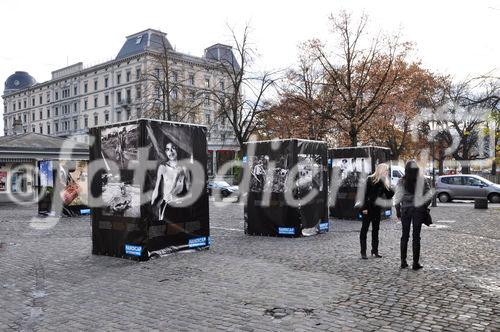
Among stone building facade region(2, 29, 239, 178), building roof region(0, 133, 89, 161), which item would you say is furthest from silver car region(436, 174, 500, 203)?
stone building facade region(2, 29, 239, 178)

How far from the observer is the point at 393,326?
523cm

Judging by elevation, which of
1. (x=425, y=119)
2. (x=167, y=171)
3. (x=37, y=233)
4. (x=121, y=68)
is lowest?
(x=37, y=233)

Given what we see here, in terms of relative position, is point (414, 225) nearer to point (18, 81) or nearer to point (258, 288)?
point (258, 288)

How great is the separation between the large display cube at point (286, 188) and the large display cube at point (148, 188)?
269 cm

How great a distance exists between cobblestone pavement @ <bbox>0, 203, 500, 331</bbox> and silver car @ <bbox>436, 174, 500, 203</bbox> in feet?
52.9

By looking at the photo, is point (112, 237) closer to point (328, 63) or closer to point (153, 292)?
point (153, 292)

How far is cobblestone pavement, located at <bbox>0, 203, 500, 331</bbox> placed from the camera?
5.53m

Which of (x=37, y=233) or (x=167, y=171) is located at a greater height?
(x=167, y=171)

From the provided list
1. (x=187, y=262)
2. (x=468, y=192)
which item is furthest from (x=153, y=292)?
(x=468, y=192)

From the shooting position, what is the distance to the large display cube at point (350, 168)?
1734 cm

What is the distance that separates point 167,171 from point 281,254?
290 centimetres

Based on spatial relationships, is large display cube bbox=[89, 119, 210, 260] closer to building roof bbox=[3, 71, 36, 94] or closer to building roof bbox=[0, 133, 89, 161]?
building roof bbox=[0, 133, 89, 161]

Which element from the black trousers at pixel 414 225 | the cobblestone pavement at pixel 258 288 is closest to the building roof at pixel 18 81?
the cobblestone pavement at pixel 258 288

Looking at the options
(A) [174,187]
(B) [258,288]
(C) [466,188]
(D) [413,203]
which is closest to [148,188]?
(A) [174,187]
